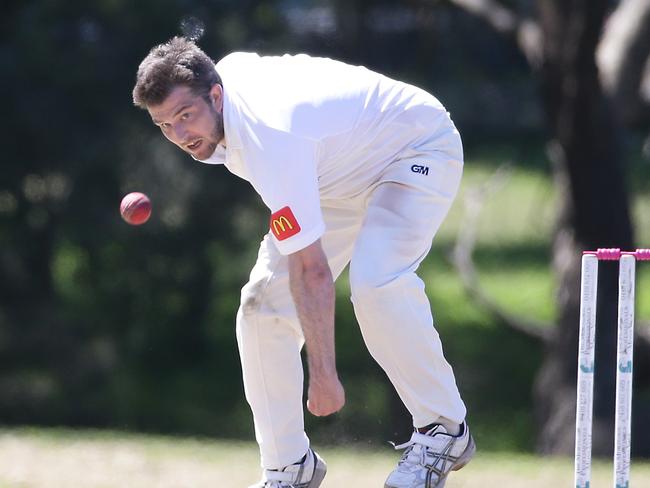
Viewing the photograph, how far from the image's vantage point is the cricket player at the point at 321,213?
4.11 meters

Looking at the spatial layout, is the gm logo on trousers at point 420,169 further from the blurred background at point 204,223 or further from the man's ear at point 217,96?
the blurred background at point 204,223

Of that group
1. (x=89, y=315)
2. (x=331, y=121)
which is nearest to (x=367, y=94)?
(x=331, y=121)

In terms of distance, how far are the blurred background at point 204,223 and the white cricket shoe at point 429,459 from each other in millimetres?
5685

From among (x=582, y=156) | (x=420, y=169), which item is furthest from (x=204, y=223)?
(x=420, y=169)

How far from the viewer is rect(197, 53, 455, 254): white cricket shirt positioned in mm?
4055

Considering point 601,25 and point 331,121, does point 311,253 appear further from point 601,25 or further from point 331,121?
point 601,25

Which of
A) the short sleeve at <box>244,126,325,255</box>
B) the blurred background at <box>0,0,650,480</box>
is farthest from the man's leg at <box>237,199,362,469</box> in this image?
the blurred background at <box>0,0,650,480</box>

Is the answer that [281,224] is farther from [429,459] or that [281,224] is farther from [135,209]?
[429,459]

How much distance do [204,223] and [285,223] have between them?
8987 millimetres

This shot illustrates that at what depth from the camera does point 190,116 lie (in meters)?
4.23

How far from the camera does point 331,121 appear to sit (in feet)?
14.0

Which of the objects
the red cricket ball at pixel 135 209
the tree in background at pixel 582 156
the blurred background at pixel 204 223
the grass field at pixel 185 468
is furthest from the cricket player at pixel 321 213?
the tree in background at pixel 582 156

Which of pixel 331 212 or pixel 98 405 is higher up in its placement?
pixel 331 212

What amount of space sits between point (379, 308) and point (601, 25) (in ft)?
21.1
